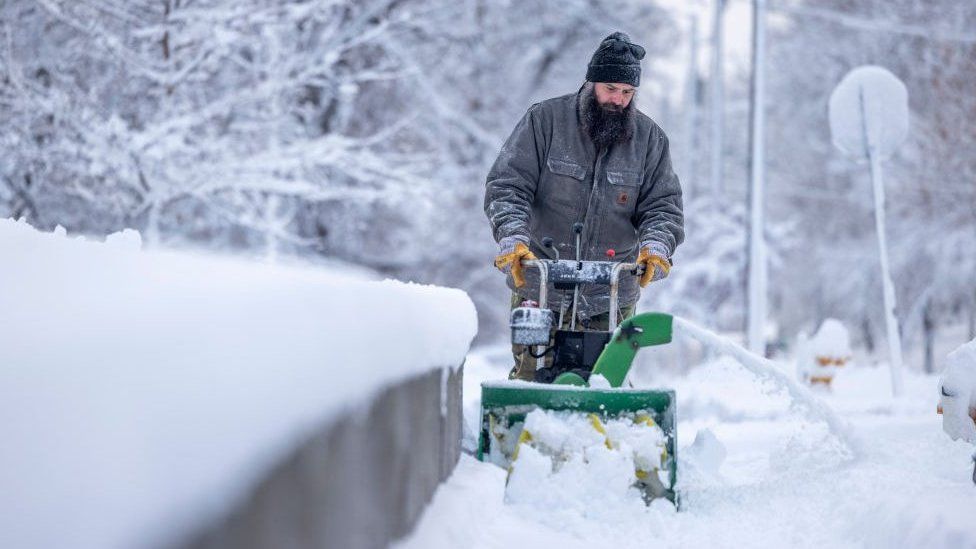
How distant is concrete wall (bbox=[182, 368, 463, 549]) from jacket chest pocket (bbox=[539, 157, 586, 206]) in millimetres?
1754

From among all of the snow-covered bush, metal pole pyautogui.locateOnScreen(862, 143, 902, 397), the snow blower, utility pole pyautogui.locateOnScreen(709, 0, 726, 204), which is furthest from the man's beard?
utility pole pyautogui.locateOnScreen(709, 0, 726, 204)

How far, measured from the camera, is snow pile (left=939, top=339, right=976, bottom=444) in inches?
122

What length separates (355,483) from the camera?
183 centimetres

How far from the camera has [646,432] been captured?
11.9 feet

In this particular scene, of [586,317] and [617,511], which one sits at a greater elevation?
[586,317]

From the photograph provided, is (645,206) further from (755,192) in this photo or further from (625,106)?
(755,192)

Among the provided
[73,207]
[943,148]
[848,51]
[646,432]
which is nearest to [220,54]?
[73,207]

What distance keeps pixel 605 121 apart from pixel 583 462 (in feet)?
5.36

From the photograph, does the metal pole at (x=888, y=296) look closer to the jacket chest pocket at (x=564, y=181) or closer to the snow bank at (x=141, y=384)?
the jacket chest pocket at (x=564, y=181)

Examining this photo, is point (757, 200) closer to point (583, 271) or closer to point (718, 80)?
point (718, 80)

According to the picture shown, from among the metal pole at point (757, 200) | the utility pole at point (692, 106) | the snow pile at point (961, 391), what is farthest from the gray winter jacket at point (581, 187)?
the utility pole at point (692, 106)

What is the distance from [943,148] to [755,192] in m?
6.30

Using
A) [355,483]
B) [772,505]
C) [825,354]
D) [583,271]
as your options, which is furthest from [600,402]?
[825,354]

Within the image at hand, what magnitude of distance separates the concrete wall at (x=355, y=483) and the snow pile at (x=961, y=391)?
63.6 inches
